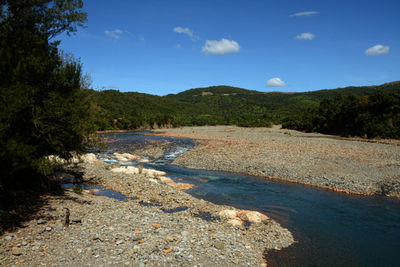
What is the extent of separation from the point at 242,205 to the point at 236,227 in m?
4.18

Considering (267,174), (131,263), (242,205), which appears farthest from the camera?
(267,174)

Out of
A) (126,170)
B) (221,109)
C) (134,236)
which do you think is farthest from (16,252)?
(221,109)

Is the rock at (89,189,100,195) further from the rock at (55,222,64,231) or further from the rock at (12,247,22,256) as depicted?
the rock at (12,247,22,256)

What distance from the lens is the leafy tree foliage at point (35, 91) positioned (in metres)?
9.61

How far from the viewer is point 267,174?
78.2ft

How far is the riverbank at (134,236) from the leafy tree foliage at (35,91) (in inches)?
96.4

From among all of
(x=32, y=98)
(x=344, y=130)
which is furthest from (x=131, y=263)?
(x=344, y=130)

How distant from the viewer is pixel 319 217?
14.2 m

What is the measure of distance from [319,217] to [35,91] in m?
15.1

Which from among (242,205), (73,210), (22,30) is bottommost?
(242,205)

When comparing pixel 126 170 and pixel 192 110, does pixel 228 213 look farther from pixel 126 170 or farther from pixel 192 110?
pixel 192 110

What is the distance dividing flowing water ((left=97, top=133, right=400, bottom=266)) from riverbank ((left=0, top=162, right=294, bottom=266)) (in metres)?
1.21

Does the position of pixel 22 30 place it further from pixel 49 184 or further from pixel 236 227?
pixel 236 227

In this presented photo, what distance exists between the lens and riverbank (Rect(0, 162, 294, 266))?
8297mm
